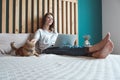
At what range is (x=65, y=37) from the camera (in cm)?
249

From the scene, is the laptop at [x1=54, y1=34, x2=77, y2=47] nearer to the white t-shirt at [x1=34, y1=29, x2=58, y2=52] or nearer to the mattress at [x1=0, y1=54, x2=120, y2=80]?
the white t-shirt at [x1=34, y1=29, x2=58, y2=52]

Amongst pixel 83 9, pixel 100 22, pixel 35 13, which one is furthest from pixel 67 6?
pixel 100 22

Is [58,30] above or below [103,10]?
below

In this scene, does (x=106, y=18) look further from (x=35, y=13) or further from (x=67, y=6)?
(x=35, y=13)

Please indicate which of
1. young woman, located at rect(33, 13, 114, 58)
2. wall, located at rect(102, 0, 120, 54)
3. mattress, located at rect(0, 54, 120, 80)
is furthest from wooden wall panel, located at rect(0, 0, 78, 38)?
mattress, located at rect(0, 54, 120, 80)

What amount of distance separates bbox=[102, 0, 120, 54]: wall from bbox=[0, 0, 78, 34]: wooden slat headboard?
0.63 meters

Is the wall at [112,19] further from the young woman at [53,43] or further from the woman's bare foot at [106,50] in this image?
the woman's bare foot at [106,50]

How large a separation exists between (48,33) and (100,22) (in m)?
1.25

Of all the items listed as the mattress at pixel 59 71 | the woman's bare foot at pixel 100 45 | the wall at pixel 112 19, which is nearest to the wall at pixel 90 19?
the wall at pixel 112 19

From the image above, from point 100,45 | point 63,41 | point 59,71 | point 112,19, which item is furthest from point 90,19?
point 59,71

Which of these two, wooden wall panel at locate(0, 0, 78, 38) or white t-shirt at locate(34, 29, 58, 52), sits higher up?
wooden wall panel at locate(0, 0, 78, 38)

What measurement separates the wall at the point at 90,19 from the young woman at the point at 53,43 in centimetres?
71

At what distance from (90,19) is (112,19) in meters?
0.36

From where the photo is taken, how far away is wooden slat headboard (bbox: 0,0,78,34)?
7.79ft
